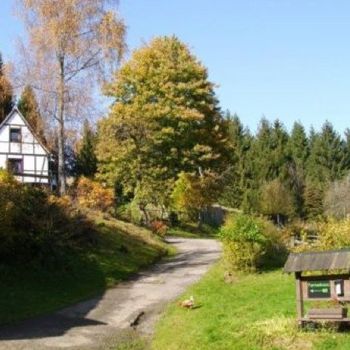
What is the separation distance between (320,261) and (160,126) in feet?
118

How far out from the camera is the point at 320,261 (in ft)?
41.5

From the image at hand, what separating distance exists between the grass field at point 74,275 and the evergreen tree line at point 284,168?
1313 inches

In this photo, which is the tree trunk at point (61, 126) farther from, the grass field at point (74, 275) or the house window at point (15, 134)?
the house window at point (15, 134)

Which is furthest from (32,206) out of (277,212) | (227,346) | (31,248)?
(277,212)

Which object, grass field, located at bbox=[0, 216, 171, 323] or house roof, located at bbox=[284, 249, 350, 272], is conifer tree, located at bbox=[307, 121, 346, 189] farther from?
house roof, located at bbox=[284, 249, 350, 272]

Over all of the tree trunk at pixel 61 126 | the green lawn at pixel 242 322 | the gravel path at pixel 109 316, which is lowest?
the gravel path at pixel 109 316

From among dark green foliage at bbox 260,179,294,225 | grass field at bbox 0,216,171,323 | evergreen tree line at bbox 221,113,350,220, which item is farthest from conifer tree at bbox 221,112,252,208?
grass field at bbox 0,216,171,323

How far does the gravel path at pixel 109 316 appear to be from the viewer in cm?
1473

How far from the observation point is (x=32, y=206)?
26.4m

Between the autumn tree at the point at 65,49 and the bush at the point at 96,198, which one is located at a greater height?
the autumn tree at the point at 65,49

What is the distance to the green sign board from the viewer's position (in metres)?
12.8

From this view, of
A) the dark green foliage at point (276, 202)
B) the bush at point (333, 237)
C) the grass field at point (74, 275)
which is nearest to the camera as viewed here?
the grass field at point (74, 275)

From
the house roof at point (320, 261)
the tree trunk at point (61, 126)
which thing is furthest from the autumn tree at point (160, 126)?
the house roof at point (320, 261)

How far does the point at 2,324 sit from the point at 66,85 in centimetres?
1814
